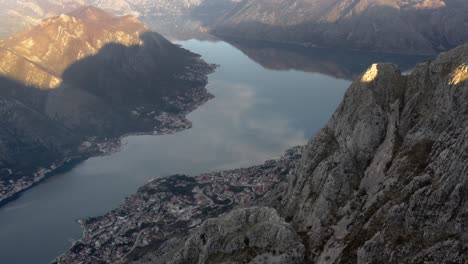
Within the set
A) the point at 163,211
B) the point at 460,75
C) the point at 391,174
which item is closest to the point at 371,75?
the point at 460,75

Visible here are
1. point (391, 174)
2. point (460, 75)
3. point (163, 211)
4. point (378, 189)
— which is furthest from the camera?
point (163, 211)

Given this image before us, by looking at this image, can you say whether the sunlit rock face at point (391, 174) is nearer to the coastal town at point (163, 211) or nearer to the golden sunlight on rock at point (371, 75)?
the golden sunlight on rock at point (371, 75)

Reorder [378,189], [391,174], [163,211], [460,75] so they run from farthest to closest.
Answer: [163,211] < [378,189] < [391,174] < [460,75]

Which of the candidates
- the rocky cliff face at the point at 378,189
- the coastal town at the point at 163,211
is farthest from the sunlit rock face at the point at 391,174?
the coastal town at the point at 163,211

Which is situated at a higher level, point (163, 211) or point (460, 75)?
point (460, 75)

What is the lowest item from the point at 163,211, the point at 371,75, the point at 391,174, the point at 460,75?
the point at 163,211

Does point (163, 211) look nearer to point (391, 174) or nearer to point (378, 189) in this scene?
point (378, 189)

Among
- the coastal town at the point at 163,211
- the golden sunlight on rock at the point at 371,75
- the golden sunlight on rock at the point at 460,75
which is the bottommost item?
the coastal town at the point at 163,211

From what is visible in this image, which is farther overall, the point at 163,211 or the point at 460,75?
the point at 163,211
